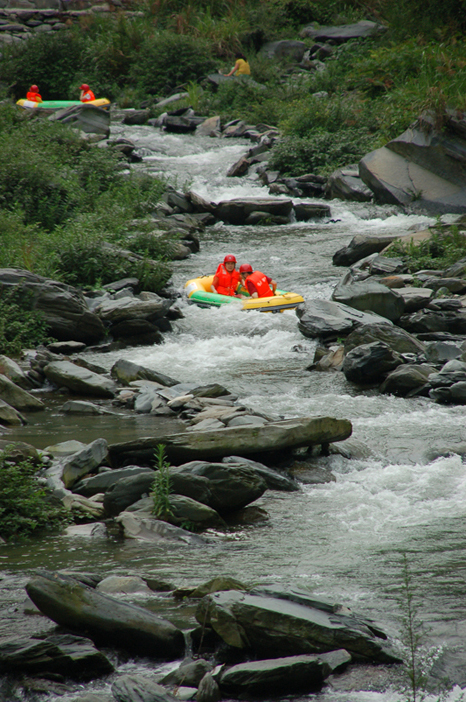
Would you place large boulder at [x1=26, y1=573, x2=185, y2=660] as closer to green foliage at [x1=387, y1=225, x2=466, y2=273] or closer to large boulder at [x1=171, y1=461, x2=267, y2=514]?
large boulder at [x1=171, y1=461, x2=267, y2=514]

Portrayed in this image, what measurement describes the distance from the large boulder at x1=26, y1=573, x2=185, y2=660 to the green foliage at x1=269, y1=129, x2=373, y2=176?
1792cm

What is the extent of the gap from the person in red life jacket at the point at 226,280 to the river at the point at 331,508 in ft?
2.21

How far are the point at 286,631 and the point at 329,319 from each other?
723 centimetres

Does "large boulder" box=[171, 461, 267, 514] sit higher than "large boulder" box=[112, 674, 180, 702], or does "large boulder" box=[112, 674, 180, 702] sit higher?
"large boulder" box=[112, 674, 180, 702]

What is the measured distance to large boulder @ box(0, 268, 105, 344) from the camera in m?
9.35

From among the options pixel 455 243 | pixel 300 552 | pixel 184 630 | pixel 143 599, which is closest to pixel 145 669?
pixel 184 630

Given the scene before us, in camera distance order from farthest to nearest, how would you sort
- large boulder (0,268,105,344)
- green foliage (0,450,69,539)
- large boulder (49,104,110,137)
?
large boulder (49,104,110,137)
large boulder (0,268,105,344)
green foliage (0,450,69,539)

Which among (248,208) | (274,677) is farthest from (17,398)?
(248,208)

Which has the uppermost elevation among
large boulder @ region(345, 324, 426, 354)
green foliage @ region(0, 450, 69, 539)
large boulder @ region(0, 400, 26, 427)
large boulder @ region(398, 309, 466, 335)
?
green foliage @ region(0, 450, 69, 539)

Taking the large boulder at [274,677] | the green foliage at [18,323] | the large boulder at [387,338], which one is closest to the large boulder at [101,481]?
the large boulder at [274,677]

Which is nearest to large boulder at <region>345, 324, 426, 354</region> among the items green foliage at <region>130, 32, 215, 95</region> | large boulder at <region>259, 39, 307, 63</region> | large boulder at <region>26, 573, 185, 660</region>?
large boulder at <region>26, 573, 185, 660</region>

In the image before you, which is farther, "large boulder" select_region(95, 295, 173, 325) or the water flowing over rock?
"large boulder" select_region(95, 295, 173, 325)

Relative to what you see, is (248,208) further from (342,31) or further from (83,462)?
(342,31)

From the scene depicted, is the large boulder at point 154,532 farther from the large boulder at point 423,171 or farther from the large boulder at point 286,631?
the large boulder at point 423,171
